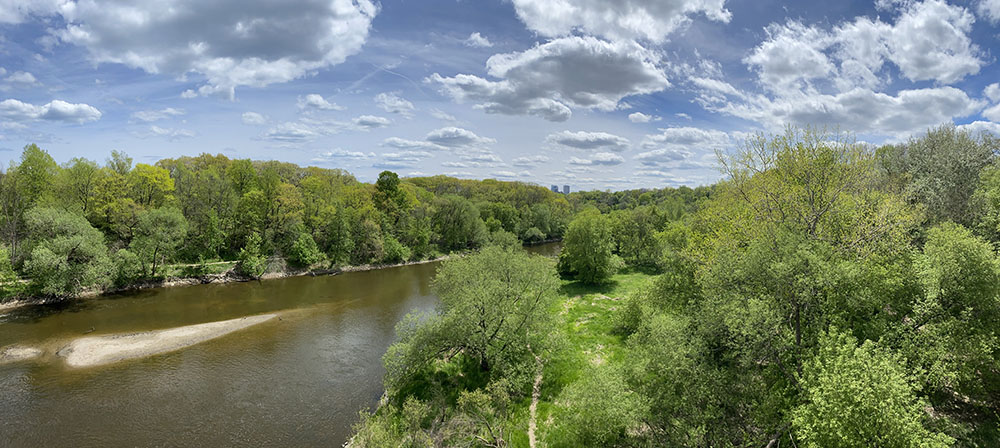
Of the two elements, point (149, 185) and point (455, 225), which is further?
point (455, 225)

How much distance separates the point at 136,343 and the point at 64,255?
13969mm

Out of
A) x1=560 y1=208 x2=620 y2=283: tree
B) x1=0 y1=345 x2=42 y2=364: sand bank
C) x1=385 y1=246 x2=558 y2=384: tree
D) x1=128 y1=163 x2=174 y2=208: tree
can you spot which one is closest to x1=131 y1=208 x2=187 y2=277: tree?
x1=128 y1=163 x2=174 y2=208: tree

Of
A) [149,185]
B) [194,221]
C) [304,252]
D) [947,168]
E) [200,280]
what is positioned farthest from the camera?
[304,252]

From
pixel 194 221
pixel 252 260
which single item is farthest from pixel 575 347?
pixel 194 221

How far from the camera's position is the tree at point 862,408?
7.71 m

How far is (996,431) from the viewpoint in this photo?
1038cm

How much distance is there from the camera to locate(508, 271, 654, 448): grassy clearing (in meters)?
16.1

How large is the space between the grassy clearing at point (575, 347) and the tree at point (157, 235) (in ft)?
128

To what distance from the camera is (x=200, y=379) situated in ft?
70.4

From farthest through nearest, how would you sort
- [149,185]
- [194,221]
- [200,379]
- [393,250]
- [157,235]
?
[393,250], [194,221], [149,185], [157,235], [200,379]

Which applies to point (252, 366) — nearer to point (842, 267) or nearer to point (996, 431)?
point (842, 267)

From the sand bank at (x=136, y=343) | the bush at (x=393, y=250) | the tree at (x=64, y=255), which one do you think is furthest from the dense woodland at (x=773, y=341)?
the bush at (x=393, y=250)

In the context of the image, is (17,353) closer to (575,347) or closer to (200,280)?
(200,280)

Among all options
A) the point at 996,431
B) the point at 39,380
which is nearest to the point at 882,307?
the point at 996,431
